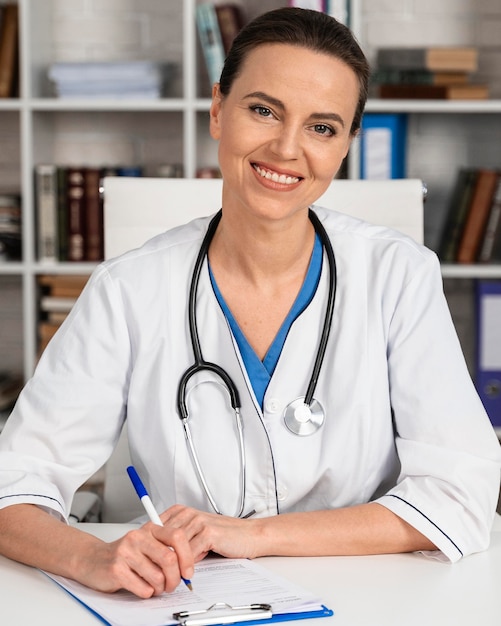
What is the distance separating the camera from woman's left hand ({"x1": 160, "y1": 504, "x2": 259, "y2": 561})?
1106 millimetres

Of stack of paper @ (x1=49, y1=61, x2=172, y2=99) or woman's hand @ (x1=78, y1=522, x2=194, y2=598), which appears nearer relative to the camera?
woman's hand @ (x1=78, y1=522, x2=194, y2=598)

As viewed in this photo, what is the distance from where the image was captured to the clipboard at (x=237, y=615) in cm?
91

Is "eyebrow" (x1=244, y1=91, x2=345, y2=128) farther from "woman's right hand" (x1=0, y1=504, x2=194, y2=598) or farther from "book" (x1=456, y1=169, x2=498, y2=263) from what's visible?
"book" (x1=456, y1=169, x2=498, y2=263)

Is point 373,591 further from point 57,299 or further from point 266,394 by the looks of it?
point 57,299

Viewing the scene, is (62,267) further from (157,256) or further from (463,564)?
(463,564)

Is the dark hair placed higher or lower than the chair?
higher

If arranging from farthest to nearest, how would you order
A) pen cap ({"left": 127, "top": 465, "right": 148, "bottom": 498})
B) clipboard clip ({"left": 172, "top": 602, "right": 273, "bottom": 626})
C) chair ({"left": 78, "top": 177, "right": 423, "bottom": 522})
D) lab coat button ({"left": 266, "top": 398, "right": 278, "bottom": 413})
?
chair ({"left": 78, "top": 177, "right": 423, "bottom": 522}), lab coat button ({"left": 266, "top": 398, "right": 278, "bottom": 413}), pen cap ({"left": 127, "top": 465, "right": 148, "bottom": 498}), clipboard clip ({"left": 172, "top": 602, "right": 273, "bottom": 626})

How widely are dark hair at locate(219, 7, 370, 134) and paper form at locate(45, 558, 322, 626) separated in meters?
0.69

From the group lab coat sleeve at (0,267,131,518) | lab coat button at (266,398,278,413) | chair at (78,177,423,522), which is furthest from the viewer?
chair at (78,177,423,522)

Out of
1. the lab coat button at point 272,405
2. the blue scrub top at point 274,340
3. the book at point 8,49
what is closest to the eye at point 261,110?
the blue scrub top at point 274,340

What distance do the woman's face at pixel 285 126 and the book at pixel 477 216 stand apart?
1585mm

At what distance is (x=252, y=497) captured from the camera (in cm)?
135

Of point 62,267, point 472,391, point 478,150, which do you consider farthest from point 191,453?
point 478,150

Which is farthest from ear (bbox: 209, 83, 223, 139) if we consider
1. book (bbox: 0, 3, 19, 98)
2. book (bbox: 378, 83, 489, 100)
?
book (bbox: 0, 3, 19, 98)
